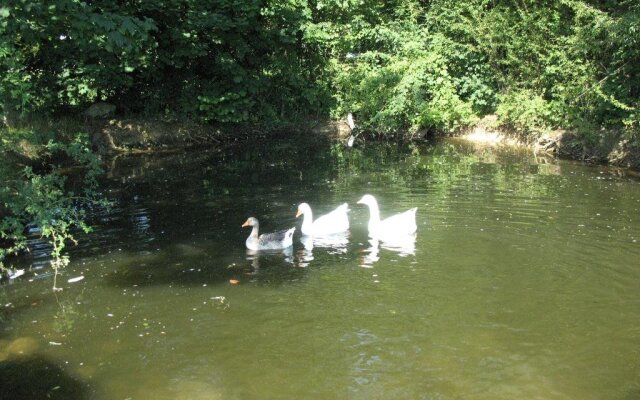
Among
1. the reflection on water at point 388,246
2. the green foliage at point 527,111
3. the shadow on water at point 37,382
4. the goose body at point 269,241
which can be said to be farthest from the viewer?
the green foliage at point 527,111

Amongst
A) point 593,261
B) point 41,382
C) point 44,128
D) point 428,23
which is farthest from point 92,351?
point 428,23

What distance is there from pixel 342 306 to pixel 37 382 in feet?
12.3

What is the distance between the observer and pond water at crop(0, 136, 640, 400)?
6504 mm

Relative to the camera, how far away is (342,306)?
820 centimetres

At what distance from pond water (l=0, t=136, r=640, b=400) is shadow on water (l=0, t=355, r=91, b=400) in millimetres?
22

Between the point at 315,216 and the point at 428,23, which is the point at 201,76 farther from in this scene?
the point at 315,216

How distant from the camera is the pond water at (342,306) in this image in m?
6.50

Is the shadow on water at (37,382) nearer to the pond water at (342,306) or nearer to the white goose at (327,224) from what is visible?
the pond water at (342,306)

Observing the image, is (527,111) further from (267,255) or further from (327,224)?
(267,255)

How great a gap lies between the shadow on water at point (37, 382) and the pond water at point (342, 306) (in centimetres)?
2

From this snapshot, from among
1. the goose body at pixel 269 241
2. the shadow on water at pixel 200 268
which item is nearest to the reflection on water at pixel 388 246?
the shadow on water at pixel 200 268

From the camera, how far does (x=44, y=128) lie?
1986cm

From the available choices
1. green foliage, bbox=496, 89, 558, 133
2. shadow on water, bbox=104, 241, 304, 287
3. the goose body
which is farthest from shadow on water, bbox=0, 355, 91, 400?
green foliage, bbox=496, 89, 558, 133

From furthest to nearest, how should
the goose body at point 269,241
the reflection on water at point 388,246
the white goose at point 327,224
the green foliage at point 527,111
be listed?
the green foliage at point 527,111, the white goose at point 327,224, the goose body at point 269,241, the reflection on water at point 388,246
